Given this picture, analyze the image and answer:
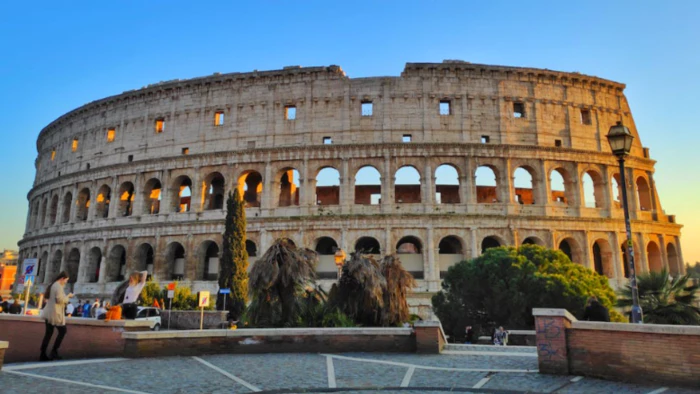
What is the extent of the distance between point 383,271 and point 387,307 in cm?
151

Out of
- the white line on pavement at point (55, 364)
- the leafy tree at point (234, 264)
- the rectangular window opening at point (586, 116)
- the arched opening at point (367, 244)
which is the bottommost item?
the white line on pavement at point (55, 364)

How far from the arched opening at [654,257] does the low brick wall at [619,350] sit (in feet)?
103

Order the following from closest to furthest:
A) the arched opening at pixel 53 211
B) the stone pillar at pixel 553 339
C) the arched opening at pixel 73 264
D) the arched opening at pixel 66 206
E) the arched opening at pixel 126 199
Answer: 1. the stone pillar at pixel 553 339
2. the arched opening at pixel 126 199
3. the arched opening at pixel 73 264
4. the arched opening at pixel 66 206
5. the arched opening at pixel 53 211

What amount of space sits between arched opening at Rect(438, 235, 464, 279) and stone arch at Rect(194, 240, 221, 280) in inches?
631

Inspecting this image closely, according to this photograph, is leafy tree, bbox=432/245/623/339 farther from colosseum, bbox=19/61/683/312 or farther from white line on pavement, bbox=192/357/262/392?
white line on pavement, bbox=192/357/262/392

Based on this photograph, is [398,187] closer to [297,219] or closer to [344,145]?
[344,145]

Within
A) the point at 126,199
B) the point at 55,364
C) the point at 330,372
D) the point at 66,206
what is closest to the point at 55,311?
the point at 55,364

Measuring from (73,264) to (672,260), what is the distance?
47.5m

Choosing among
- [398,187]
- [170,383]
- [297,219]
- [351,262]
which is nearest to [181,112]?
[297,219]

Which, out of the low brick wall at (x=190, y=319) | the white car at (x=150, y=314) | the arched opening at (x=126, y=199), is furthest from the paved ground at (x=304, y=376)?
the arched opening at (x=126, y=199)

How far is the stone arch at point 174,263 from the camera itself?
34.1 metres

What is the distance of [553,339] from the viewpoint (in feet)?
27.2

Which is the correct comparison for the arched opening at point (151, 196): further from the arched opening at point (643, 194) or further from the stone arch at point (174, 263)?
the arched opening at point (643, 194)

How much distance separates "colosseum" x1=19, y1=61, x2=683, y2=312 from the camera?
31.2m
